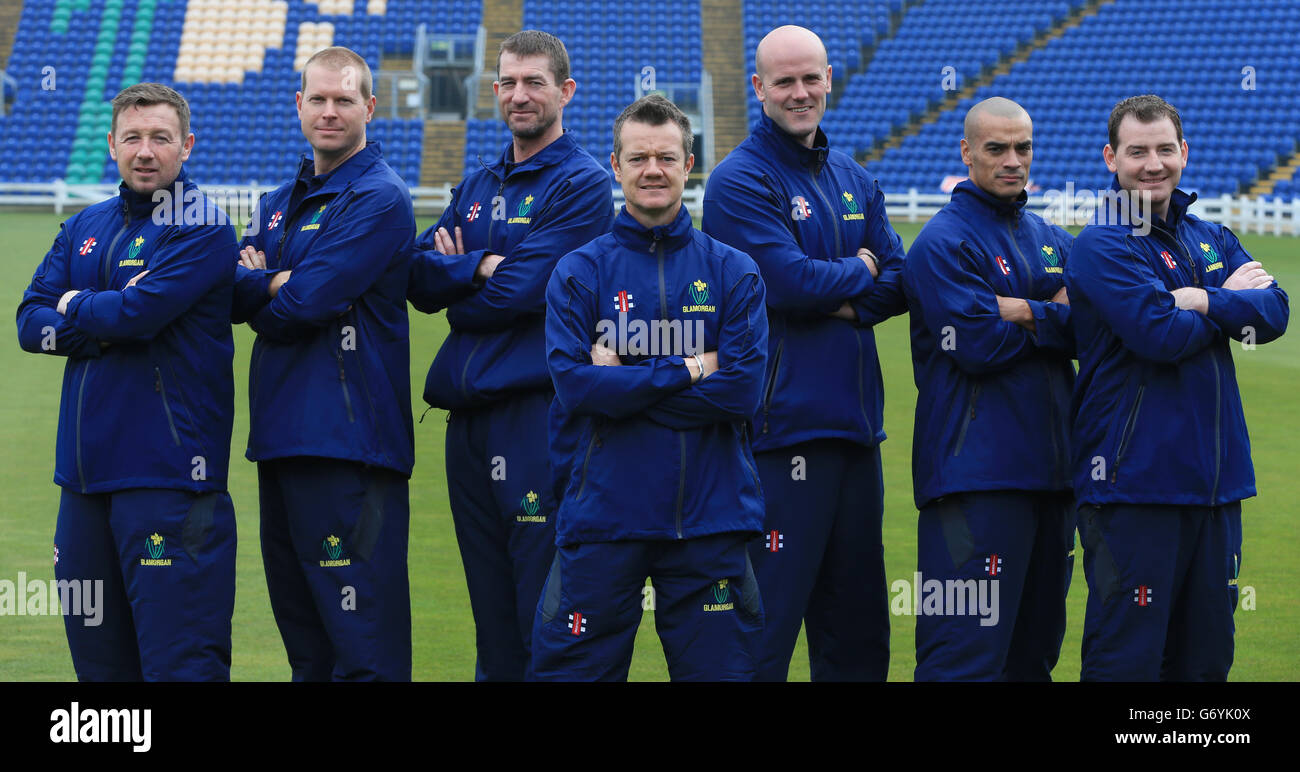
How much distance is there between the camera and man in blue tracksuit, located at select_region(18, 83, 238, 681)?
16.3 feet

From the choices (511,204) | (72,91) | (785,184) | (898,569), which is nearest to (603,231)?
(511,204)

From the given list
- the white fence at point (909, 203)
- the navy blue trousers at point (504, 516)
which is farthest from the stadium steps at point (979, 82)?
the navy blue trousers at point (504, 516)

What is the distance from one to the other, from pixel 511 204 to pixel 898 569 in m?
3.50

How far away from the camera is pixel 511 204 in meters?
5.70

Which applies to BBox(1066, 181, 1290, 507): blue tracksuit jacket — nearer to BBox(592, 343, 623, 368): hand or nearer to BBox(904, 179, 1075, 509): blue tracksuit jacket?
BBox(904, 179, 1075, 509): blue tracksuit jacket


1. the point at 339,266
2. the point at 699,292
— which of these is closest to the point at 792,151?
the point at 699,292

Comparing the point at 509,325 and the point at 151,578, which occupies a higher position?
the point at 509,325

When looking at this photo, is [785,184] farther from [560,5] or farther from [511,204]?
[560,5]

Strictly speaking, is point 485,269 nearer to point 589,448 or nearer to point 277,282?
point 277,282

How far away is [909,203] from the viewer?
29062mm

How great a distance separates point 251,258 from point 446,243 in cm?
75

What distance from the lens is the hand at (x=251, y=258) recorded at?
216 inches

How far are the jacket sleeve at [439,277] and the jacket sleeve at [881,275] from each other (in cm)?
146
